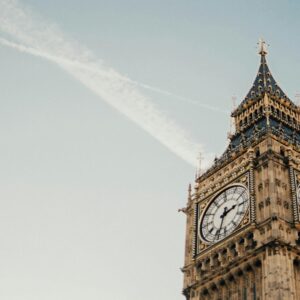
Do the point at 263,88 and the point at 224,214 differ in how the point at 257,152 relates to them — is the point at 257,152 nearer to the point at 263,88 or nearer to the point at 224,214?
the point at 224,214

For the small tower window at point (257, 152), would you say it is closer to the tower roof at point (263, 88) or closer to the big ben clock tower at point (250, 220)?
the big ben clock tower at point (250, 220)

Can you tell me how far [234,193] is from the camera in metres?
48.7

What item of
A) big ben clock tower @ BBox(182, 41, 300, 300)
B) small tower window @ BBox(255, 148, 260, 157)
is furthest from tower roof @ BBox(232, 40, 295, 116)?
small tower window @ BBox(255, 148, 260, 157)

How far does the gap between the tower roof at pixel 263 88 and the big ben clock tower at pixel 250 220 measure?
3.19 metres

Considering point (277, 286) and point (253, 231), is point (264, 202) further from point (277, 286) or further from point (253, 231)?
point (277, 286)

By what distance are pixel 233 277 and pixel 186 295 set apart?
4.72 metres

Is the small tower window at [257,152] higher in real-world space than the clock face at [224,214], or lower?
higher

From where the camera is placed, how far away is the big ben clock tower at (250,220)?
41969mm

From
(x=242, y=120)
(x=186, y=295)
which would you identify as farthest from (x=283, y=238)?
(x=242, y=120)

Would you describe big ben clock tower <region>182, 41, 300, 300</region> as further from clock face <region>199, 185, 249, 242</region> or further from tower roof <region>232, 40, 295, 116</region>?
tower roof <region>232, 40, 295, 116</region>

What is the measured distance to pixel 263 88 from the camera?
60.3m

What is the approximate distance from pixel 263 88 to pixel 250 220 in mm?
18776

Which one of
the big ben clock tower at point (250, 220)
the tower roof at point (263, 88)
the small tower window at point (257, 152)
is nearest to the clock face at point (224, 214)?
the big ben clock tower at point (250, 220)

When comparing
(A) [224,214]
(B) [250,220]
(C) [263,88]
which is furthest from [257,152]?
(C) [263,88]
